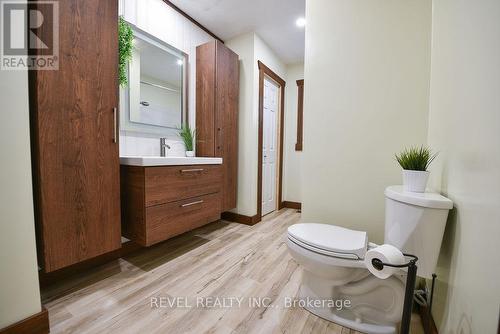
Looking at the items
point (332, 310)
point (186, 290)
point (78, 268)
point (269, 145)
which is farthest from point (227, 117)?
point (332, 310)

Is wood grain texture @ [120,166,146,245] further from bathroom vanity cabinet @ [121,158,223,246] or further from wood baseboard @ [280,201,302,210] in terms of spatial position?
wood baseboard @ [280,201,302,210]

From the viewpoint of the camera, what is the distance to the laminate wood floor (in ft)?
3.21

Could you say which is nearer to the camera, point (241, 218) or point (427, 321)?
point (427, 321)

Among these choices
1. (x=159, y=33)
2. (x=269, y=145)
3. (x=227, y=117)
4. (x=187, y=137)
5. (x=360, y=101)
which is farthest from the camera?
(x=269, y=145)

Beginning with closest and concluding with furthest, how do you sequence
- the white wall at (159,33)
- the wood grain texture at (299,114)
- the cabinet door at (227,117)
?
the white wall at (159,33), the cabinet door at (227,117), the wood grain texture at (299,114)

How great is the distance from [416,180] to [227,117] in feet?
5.84

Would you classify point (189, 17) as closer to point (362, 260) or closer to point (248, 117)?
point (248, 117)

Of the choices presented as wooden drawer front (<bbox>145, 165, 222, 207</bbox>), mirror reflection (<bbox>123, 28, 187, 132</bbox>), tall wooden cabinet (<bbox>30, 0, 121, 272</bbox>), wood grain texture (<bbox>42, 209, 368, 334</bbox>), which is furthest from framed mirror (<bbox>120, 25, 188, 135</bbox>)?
wood grain texture (<bbox>42, 209, 368, 334</bbox>)

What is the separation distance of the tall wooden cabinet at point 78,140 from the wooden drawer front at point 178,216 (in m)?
0.20

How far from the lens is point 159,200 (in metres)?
1.38

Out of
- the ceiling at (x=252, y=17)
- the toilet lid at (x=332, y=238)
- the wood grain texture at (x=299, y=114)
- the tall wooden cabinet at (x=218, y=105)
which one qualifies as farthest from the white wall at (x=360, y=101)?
the wood grain texture at (x=299, y=114)

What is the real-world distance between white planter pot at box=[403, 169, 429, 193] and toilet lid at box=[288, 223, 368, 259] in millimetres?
319

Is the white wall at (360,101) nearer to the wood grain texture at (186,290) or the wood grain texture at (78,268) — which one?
the wood grain texture at (186,290)

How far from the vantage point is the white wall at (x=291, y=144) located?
3139 mm
